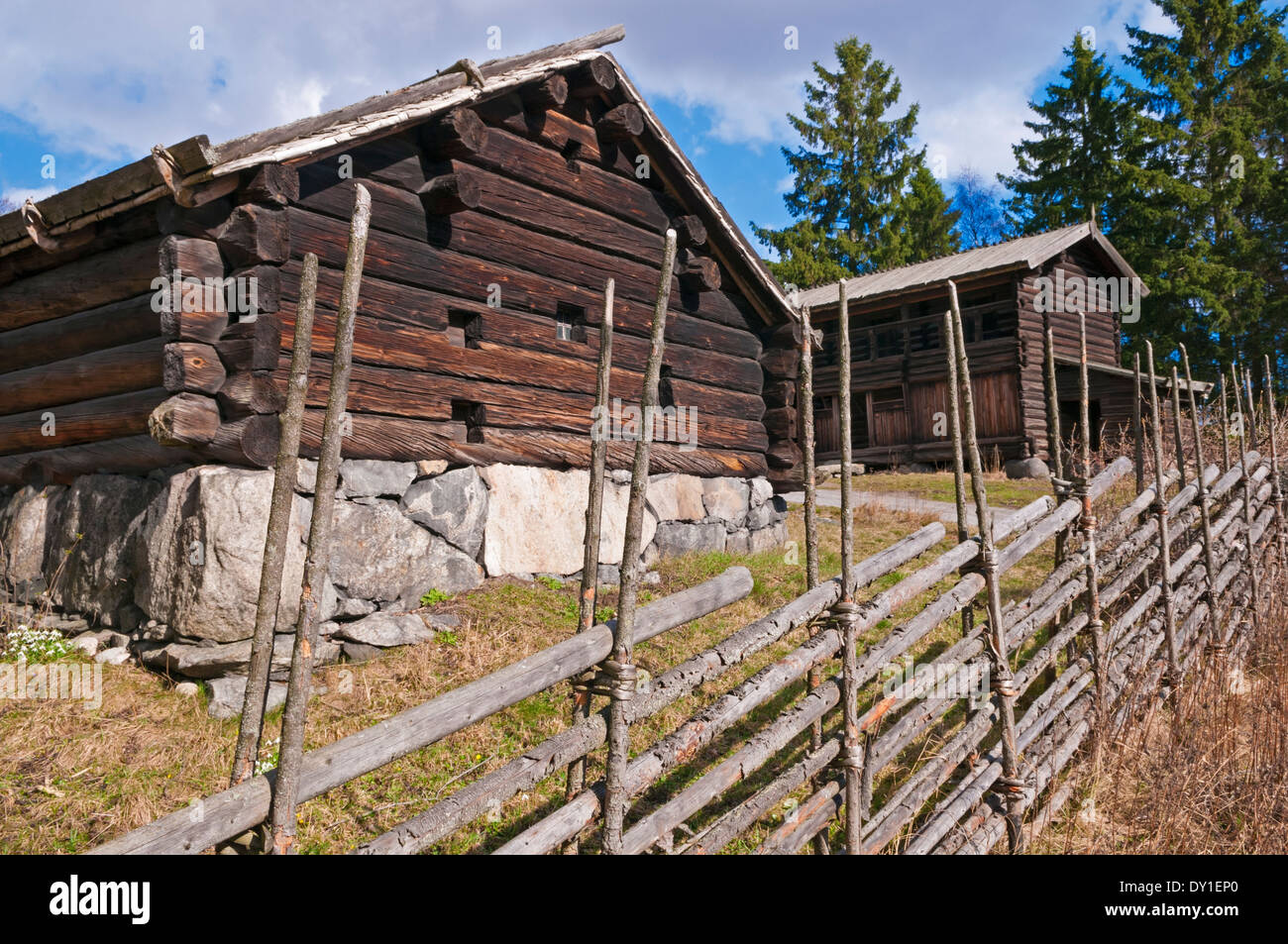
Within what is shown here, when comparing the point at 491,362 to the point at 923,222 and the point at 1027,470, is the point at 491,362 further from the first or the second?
the point at 923,222

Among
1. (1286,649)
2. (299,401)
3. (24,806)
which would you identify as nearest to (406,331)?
(24,806)

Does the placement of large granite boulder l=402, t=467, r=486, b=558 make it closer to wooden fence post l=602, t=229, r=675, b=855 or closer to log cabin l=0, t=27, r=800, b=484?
log cabin l=0, t=27, r=800, b=484

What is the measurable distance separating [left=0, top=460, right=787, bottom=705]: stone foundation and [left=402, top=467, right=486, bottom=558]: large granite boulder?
0.03 ft

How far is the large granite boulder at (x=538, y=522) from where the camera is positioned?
6914 mm

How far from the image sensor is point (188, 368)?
5.10m

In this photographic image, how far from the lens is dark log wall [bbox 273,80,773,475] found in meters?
6.18

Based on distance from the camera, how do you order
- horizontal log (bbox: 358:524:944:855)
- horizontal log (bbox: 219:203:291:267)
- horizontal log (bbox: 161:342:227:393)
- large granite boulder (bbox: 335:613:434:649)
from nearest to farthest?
1. horizontal log (bbox: 358:524:944:855)
2. horizontal log (bbox: 161:342:227:393)
3. horizontal log (bbox: 219:203:291:267)
4. large granite boulder (bbox: 335:613:434:649)

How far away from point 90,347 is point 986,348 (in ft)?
59.3

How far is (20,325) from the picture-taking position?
6609mm

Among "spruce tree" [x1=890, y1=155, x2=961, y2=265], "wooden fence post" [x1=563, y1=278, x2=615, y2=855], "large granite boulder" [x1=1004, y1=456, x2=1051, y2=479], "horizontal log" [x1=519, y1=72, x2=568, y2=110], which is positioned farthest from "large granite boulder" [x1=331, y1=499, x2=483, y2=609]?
"spruce tree" [x1=890, y1=155, x2=961, y2=265]

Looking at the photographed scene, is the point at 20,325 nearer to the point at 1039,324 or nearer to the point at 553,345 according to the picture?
the point at 553,345

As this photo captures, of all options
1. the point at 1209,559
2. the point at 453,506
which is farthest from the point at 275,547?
the point at 1209,559

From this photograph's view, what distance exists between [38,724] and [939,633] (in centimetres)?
605
